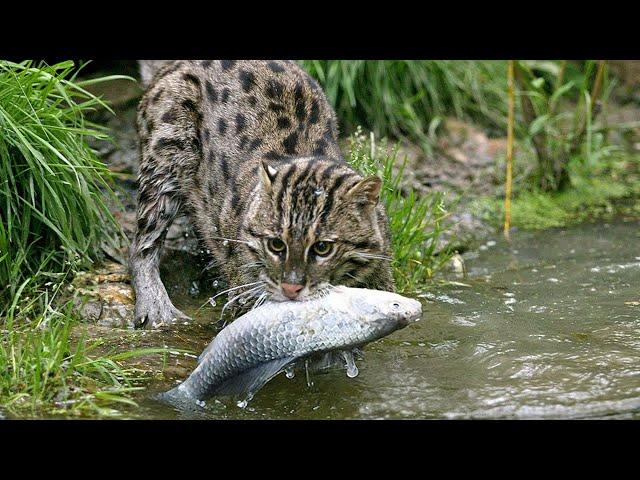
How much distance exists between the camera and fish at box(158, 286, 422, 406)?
21.5 feet

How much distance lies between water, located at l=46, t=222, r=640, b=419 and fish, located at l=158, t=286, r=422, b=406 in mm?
175

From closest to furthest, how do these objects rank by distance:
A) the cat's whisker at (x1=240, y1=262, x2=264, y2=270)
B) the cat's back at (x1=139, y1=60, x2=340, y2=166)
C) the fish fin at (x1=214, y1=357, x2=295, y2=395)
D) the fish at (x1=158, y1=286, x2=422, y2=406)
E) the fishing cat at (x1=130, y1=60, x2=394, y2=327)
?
the fish at (x1=158, y1=286, x2=422, y2=406) → the fish fin at (x1=214, y1=357, x2=295, y2=395) → the fishing cat at (x1=130, y1=60, x2=394, y2=327) → the cat's whisker at (x1=240, y1=262, x2=264, y2=270) → the cat's back at (x1=139, y1=60, x2=340, y2=166)

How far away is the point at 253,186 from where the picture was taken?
26.7 feet

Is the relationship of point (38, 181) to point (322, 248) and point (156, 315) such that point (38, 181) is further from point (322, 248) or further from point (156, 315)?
point (322, 248)

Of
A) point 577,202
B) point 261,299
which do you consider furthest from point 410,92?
point 261,299

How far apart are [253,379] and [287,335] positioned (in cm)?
38

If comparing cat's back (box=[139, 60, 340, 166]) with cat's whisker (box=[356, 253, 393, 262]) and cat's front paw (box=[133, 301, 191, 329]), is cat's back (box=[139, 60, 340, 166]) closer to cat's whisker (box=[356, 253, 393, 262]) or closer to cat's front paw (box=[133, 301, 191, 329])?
cat's whisker (box=[356, 253, 393, 262])

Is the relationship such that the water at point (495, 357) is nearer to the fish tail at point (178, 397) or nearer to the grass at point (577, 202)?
the fish tail at point (178, 397)

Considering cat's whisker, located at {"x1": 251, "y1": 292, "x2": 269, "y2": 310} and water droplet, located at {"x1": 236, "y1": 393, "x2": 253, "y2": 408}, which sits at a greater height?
cat's whisker, located at {"x1": 251, "y1": 292, "x2": 269, "y2": 310}

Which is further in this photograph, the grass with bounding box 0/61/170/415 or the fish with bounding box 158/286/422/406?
the grass with bounding box 0/61/170/415

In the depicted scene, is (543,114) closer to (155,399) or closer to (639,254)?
(639,254)

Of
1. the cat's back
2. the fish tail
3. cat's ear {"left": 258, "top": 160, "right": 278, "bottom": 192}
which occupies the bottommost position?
the fish tail

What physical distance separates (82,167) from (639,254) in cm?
531

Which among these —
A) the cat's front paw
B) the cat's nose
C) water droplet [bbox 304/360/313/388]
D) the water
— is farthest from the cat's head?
the cat's front paw
